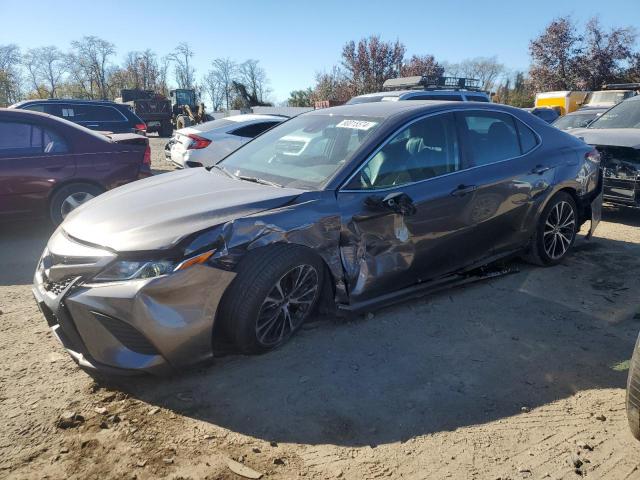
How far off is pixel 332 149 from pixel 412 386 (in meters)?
1.80

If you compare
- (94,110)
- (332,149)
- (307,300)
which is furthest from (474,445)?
(94,110)

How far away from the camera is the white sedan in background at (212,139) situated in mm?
8797

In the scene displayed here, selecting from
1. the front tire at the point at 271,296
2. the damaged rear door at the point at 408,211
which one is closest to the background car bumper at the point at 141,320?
the front tire at the point at 271,296

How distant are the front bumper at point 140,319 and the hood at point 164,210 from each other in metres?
0.24

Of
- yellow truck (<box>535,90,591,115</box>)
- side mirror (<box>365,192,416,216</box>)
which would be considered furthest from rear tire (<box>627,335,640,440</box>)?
yellow truck (<box>535,90,591,115</box>)

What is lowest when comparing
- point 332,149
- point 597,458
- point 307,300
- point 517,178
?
point 597,458

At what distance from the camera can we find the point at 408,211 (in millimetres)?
3469

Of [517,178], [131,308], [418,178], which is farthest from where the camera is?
[517,178]

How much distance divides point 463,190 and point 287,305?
174 cm

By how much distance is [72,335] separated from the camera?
273 centimetres

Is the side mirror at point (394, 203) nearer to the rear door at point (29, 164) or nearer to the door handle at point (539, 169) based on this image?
the door handle at point (539, 169)

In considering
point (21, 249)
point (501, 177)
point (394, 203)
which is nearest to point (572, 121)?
point (501, 177)

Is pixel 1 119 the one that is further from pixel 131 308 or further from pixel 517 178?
pixel 517 178

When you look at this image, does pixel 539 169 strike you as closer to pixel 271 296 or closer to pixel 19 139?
pixel 271 296
